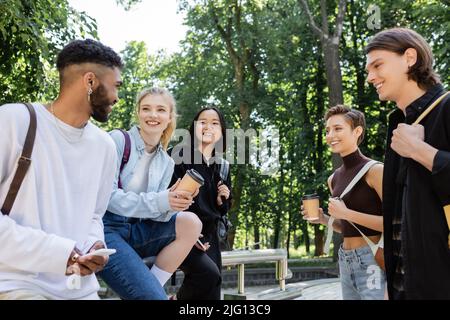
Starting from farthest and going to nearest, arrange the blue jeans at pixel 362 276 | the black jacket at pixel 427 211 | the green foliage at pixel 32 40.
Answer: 1. the green foliage at pixel 32 40
2. the blue jeans at pixel 362 276
3. the black jacket at pixel 427 211

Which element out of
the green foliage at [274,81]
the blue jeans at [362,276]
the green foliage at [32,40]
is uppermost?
the green foliage at [274,81]

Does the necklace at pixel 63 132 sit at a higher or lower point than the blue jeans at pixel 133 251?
higher

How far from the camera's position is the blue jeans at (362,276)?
129 inches

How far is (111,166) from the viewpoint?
2.49 m

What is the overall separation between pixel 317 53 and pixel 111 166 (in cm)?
1710

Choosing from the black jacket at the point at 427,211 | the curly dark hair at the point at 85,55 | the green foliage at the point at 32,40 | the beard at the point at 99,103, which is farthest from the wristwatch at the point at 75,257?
the green foliage at the point at 32,40

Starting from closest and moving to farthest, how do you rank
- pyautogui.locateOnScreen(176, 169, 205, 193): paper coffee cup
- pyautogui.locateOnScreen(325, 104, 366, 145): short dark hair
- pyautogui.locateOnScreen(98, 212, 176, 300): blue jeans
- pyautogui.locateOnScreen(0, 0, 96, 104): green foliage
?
1. pyautogui.locateOnScreen(98, 212, 176, 300): blue jeans
2. pyautogui.locateOnScreen(176, 169, 205, 193): paper coffee cup
3. pyautogui.locateOnScreen(325, 104, 366, 145): short dark hair
4. pyautogui.locateOnScreen(0, 0, 96, 104): green foliage

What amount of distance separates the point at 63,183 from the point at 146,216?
0.85 m

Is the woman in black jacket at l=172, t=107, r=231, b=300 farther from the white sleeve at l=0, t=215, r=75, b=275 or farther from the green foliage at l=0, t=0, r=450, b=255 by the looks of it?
the green foliage at l=0, t=0, r=450, b=255

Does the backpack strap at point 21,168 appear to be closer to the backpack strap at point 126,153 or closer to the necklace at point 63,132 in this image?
the necklace at point 63,132

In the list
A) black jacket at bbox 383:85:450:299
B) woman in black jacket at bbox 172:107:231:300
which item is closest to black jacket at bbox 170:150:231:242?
woman in black jacket at bbox 172:107:231:300

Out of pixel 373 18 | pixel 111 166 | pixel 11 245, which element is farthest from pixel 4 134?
pixel 373 18

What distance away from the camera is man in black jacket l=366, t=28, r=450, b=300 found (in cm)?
215

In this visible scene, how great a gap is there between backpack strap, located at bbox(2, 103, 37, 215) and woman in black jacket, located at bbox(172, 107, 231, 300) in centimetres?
172
